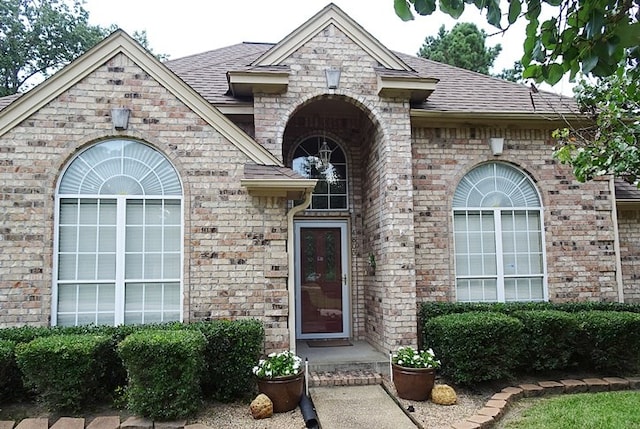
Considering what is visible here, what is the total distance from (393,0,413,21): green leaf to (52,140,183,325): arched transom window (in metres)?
4.82

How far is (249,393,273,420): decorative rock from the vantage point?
18.1 feet

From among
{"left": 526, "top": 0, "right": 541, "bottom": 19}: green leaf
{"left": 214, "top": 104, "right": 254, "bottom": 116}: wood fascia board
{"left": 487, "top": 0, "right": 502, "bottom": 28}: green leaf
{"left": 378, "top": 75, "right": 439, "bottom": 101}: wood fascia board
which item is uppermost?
{"left": 378, "top": 75, "right": 439, "bottom": 101}: wood fascia board

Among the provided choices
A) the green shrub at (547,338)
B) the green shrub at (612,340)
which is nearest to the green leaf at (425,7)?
the green shrub at (547,338)

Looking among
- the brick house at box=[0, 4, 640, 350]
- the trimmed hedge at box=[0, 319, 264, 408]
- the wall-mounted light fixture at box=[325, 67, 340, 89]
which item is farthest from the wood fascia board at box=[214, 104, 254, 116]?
the trimmed hedge at box=[0, 319, 264, 408]

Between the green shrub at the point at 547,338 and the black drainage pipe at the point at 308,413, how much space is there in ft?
10.4

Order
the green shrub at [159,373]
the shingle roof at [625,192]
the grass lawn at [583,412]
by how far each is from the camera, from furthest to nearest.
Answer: the shingle roof at [625,192]
the grass lawn at [583,412]
the green shrub at [159,373]

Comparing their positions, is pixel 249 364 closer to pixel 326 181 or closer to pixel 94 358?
pixel 94 358

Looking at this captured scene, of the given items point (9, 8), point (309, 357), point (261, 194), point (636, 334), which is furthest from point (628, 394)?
point (9, 8)

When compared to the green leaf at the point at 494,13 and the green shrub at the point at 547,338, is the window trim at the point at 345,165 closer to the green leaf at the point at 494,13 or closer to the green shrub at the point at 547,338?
the green shrub at the point at 547,338

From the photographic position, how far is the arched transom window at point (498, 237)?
815 cm

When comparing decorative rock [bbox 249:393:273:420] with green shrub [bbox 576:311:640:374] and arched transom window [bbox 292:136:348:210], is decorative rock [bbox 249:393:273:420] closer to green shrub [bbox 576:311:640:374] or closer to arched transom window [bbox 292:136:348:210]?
arched transom window [bbox 292:136:348:210]

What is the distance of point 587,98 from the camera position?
682 centimetres

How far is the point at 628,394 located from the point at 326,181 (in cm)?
571

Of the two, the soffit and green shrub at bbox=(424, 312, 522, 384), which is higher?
the soffit
